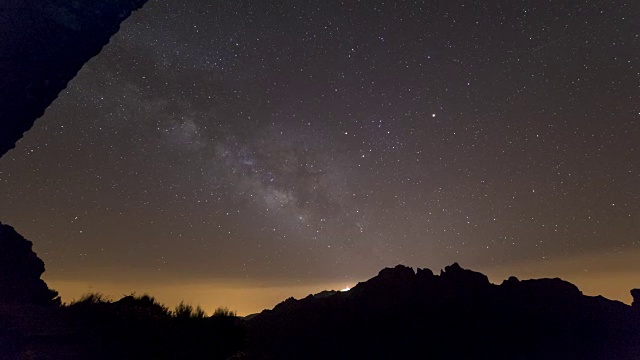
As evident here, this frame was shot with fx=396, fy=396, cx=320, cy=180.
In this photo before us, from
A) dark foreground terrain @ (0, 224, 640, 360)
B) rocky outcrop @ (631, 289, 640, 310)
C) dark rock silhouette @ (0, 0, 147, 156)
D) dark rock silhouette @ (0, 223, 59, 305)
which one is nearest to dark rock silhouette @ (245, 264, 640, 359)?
dark foreground terrain @ (0, 224, 640, 360)

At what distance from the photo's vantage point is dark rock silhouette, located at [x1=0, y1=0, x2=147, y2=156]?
8.17 meters

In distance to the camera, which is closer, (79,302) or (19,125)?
(79,302)

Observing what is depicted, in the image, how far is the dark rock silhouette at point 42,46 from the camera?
26.8 ft

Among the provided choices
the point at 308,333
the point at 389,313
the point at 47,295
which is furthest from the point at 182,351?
the point at 389,313

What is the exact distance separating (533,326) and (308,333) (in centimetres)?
3190

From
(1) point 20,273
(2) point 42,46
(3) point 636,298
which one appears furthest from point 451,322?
(2) point 42,46

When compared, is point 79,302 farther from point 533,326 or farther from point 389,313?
point 533,326

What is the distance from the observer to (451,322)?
2195 inches

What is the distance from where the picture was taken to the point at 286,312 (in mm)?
59594

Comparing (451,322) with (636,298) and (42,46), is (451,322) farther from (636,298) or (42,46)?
(42,46)

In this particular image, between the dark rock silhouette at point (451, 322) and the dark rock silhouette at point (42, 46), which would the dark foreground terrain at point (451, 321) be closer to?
the dark rock silhouette at point (451, 322)

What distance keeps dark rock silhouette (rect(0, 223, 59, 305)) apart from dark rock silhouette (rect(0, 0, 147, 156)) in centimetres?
221

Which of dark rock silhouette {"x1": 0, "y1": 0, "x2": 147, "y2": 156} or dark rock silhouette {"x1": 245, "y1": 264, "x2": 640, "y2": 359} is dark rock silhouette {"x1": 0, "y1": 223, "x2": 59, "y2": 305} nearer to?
dark rock silhouette {"x1": 0, "y1": 0, "x2": 147, "y2": 156}

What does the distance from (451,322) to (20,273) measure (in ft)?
184
